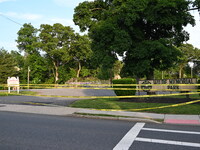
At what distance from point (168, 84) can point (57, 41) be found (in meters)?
40.3

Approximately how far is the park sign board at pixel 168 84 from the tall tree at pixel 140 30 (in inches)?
38.4

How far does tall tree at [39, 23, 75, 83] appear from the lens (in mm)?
49344

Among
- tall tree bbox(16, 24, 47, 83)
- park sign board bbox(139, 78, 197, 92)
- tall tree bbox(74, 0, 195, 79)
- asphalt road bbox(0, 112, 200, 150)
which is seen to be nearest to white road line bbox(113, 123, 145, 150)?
asphalt road bbox(0, 112, 200, 150)

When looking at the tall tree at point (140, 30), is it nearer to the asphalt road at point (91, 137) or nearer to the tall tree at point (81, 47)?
the asphalt road at point (91, 137)

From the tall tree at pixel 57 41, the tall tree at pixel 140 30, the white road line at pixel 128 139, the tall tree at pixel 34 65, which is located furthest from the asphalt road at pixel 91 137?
the tall tree at pixel 34 65

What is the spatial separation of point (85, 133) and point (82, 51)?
4612 centimetres

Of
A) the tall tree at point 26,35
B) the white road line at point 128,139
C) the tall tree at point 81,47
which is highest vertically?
the tall tree at point 26,35

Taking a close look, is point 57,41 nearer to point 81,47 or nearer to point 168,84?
point 81,47

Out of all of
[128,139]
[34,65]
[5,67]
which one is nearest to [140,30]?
[128,139]

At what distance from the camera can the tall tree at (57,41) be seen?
4934 centimetres

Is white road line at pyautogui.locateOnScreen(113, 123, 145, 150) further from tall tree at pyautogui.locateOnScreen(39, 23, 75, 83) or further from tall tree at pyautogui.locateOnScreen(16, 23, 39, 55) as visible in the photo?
tall tree at pyautogui.locateOnScreen(16, 23, 39, 55)

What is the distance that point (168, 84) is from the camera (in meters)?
13.6

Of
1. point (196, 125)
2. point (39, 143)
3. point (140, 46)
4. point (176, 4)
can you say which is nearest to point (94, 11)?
point (140, 46)

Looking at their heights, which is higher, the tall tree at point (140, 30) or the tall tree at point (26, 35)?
A: the tall tree at point (26, 35)
